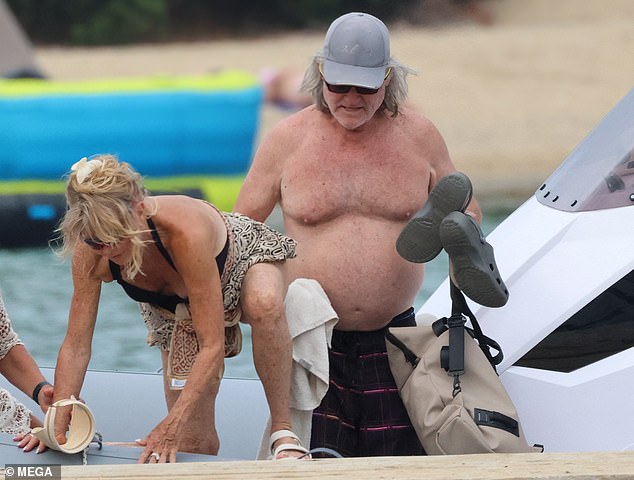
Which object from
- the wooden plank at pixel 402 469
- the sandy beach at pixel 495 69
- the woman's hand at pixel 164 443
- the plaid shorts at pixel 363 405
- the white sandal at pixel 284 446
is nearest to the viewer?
the wooden plank at pixel 402 469

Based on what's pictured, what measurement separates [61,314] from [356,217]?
8.55 metres

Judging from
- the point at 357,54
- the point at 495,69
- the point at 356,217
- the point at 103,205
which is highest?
the point at 495,69

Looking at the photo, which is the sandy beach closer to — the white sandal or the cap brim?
the cap brim

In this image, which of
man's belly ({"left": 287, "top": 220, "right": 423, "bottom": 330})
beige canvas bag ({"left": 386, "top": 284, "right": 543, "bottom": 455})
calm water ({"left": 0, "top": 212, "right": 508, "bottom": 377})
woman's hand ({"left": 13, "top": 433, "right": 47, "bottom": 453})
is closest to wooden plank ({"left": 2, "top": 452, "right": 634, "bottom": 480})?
beige canvas bag ({"left": 386, "top": 284, "right": 543, "bottom": 455})

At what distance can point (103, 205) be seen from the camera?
3.04 metres

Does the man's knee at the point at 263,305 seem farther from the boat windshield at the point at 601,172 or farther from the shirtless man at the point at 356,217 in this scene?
the boat windshield at the point at 601,172

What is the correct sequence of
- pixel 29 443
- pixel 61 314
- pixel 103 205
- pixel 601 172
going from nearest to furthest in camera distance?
pixel 103 205 < pixel 29 443 < pixel 601 172 < pixel 61 314

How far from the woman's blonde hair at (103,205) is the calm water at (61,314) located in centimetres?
548

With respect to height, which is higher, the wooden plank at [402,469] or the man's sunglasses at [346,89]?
the man's sunglasses at [346,89]

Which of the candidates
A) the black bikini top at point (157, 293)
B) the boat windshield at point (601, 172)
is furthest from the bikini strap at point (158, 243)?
the boat windshield at point (601, 172)

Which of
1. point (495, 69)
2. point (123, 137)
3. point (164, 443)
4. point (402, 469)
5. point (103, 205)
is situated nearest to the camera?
point (402, 469)

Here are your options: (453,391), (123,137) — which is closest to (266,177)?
(453,391)

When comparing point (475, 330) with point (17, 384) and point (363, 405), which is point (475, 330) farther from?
point (17, 384)

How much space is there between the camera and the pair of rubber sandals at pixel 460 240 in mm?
3197
